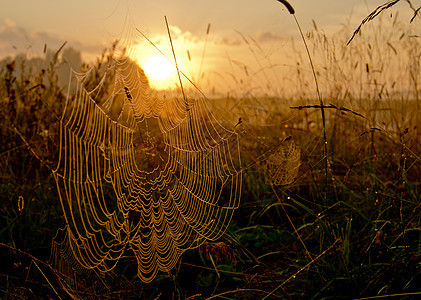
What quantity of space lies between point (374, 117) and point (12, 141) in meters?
3.57

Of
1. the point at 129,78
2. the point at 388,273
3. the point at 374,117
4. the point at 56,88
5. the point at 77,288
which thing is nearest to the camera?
the point at 388,273

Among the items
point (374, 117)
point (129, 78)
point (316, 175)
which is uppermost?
point (129, 78)

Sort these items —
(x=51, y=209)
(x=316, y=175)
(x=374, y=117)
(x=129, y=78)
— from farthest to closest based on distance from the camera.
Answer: (x=374, y=117) < (x=316, y=175) < (x=51, y=209) < (x=129, y=78)

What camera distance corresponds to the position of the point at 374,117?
14.7ft

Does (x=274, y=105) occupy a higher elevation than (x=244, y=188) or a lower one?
higher

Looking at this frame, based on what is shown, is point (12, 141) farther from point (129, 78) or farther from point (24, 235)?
point (129, 78)

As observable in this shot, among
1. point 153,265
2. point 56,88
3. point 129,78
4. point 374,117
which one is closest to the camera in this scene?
point 153,265

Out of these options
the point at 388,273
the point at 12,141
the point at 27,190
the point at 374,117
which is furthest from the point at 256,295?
the point at 12,141

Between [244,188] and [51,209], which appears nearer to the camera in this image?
[51,209]

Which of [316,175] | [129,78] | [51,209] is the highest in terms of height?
[129,78]

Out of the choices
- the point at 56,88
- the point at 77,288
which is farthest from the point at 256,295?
the point at 56,88

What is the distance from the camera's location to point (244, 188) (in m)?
3.96

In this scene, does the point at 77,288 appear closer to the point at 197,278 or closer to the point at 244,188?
the point at 197,278

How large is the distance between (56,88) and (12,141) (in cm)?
81
